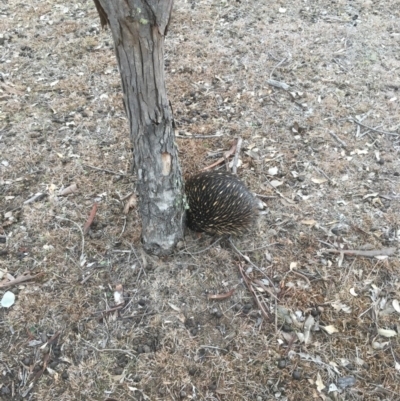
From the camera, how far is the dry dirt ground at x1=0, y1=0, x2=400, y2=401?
2625mm

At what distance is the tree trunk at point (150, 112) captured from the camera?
2008mm

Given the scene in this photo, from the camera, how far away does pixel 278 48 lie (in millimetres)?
4941

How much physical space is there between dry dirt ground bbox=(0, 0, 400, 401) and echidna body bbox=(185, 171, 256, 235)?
0.15 metres

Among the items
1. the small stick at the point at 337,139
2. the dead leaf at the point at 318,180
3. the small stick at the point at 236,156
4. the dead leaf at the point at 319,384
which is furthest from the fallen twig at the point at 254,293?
the small stick at the point at 337,139

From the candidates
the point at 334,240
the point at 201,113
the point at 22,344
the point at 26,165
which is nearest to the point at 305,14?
the point at 201,113

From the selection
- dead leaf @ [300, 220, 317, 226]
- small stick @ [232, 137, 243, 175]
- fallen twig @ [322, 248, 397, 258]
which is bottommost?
fallen twig @ [322, 248, 397, 258]

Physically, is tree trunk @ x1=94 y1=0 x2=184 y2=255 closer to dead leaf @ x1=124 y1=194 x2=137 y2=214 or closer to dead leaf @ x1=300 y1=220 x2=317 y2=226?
dead leaf @ x1=124 y1=194 x2=137 y2=214

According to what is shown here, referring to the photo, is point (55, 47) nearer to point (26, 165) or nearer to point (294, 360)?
point (26, 165)

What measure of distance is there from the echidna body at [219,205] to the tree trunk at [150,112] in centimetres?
14

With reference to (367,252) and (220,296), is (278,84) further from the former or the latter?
(220,296)

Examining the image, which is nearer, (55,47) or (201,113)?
(201,113)

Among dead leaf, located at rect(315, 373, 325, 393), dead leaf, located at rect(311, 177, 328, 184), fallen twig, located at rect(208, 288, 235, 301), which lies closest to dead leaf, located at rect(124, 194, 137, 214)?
fallen twig, located at rect(208, 288, 235, 301)

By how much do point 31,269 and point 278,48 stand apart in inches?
140

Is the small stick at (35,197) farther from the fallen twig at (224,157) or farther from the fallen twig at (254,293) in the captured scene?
the fallen twig at (254,293)
